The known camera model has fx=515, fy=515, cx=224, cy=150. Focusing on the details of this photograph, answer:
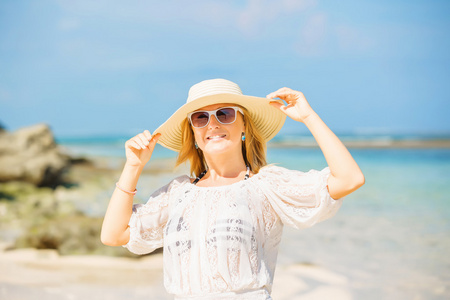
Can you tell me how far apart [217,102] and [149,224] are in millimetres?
726

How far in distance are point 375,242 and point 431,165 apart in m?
10.7

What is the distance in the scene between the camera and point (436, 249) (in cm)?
754

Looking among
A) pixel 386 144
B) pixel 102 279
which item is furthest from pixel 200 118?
pixel 386 144

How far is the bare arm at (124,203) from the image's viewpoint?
2.63m

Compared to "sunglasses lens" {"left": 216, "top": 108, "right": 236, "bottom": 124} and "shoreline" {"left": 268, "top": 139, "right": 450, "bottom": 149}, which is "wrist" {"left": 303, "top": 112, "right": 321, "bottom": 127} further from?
"shoreline" {"left": 268, "top": 139, "right": 450, "bottom": 149}

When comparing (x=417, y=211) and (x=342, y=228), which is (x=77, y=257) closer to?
(x=342, y=228)

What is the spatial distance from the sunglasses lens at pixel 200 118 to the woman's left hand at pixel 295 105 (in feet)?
1.16

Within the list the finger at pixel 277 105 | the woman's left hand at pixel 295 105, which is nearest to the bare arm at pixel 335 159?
the woman's left hand at pixel 295 105

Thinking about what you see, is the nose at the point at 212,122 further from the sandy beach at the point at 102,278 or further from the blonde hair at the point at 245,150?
the sandy beach at the point at 102,278

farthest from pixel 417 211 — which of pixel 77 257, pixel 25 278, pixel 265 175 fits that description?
pixel 265 175

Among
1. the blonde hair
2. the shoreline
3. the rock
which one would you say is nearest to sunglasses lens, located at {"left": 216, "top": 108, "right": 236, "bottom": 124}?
the blonde hair

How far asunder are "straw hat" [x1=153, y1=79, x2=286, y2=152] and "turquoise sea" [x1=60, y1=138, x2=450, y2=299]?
3561 mm

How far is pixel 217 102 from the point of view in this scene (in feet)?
8.87

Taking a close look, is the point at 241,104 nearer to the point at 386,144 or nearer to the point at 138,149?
the point at 138,149
